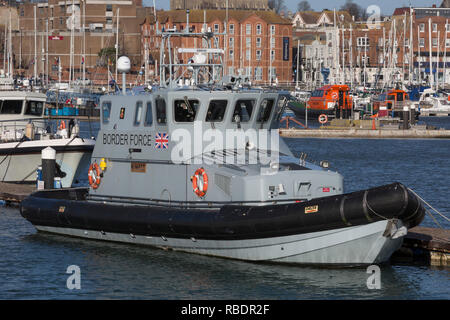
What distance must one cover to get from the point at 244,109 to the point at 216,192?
2178 mm

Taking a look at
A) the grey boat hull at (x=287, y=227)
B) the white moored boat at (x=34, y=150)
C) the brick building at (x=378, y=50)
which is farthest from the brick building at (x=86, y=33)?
the grey boat hull at (x=287, y=227)

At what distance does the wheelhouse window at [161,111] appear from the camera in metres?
19.4

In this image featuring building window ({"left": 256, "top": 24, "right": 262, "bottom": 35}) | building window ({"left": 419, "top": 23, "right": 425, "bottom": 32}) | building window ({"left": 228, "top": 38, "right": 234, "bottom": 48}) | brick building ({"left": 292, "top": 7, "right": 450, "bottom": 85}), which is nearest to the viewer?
brick building ({"left": 292, "top": 7, "right": 450, "bottom": 85})

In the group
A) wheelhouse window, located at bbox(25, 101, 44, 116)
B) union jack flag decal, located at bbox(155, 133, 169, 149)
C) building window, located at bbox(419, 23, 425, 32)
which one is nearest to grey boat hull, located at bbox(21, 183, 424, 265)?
union jack flag decal, located at bbox(155, 133, 169, 149)

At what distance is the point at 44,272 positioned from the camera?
18672 millimetres

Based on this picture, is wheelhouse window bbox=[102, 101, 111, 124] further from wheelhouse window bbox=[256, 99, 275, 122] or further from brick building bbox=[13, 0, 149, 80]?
brick building bbox=[13, 0, 149, 80]

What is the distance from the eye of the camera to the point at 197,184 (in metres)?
18.6

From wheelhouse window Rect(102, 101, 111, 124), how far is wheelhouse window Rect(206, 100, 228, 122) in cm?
269

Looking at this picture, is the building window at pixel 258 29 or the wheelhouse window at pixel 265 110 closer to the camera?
the wheelhouse window at pixel 265 110

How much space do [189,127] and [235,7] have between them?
119660mm

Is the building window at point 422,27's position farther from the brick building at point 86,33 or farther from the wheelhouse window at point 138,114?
the wheelhouse window at point 138,114

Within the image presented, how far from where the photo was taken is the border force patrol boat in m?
16.8

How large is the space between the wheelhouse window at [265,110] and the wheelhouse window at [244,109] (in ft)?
0.70

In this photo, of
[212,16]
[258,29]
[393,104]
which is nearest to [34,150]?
[393,104]
